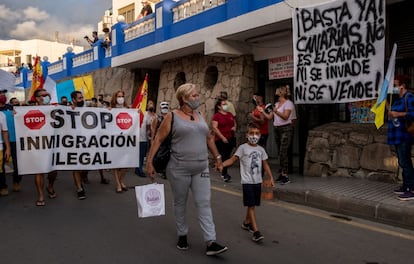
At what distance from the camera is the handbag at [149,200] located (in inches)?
166

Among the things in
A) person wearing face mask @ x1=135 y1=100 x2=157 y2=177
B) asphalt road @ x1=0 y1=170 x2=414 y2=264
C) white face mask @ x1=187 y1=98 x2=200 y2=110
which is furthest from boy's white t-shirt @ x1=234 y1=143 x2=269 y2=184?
person wearing face mask @ x1=135 y1=100 x2=157 y2=177

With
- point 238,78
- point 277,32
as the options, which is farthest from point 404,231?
point 238,78

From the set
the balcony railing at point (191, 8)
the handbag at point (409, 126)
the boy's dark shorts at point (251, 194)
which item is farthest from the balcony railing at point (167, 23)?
the boy's dark shorts at point (251, 194)

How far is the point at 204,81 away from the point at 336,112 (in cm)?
412

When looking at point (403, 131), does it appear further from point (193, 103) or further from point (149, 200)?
point (149, 200)

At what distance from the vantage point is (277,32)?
9.02 meters

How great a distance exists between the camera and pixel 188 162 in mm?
4023

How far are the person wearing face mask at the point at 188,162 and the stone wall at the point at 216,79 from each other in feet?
20.6

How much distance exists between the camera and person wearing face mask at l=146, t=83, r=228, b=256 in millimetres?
3998

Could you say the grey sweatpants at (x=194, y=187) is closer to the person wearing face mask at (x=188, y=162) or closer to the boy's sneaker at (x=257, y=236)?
the person wearing face mask at (x=188, y=162)

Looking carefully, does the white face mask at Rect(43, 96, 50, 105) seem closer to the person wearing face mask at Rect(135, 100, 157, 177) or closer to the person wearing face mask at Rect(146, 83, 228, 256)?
the person wearing face mask at Rect(135, 100, 157, 177)

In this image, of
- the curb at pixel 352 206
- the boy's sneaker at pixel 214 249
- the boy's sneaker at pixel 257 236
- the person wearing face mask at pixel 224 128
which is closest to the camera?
the boy's sneaker at pixel 214 249

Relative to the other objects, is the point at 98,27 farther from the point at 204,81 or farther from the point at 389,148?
the point at 389,148

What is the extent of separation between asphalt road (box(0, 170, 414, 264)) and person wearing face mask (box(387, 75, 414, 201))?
0.97 metres
